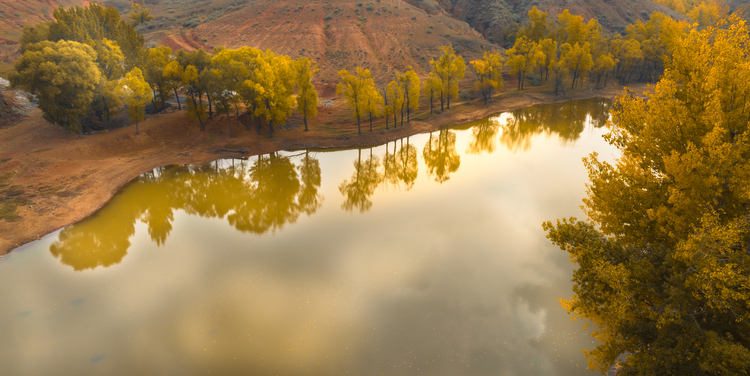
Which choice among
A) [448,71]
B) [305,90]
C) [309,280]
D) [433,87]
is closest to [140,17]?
[305,90]

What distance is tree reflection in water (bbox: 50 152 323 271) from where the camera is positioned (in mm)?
25847

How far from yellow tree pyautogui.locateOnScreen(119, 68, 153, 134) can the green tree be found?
2.78 meters

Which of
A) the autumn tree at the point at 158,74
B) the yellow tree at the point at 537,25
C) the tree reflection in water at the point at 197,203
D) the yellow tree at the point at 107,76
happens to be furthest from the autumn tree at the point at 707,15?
the yellow tree at the point at 107,76

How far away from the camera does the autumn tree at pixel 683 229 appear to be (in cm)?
943

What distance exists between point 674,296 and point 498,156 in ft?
100.0

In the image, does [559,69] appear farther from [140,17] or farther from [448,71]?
[140,17]

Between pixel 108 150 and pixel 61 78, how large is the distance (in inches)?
322

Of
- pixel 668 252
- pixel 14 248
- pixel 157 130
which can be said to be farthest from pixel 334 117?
pixel 668 252

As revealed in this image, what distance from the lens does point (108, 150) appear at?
41719 millimetres

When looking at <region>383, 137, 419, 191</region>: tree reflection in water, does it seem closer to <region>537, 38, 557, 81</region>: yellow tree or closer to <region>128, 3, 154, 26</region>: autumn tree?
<region>537, 38, 557, 81</region>: yellow tree

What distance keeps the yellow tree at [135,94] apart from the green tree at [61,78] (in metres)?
2.78

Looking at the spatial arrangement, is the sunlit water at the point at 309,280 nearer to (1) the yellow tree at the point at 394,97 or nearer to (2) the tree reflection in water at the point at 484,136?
(2) the tree reflection in water at the point at 484,136

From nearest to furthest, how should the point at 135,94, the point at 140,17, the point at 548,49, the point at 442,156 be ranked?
the point at 442,156 → the point at 135,94 → the point at 548,49 → the point at 140,17

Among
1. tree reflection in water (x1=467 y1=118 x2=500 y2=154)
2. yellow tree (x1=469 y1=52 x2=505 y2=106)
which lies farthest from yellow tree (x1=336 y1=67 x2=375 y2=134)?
yellow tree (x1=469 y1=52 x2=505 y2=106)
